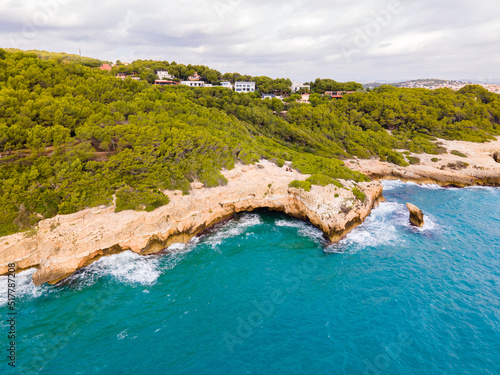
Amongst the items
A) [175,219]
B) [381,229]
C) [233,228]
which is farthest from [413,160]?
[175,219]

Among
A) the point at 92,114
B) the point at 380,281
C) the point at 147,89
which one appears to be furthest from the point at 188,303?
the point at 147,89

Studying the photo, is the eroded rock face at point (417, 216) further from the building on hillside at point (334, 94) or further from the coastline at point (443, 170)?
the building on hillside at point (334, 94)

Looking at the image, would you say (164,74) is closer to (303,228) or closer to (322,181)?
(322,181)

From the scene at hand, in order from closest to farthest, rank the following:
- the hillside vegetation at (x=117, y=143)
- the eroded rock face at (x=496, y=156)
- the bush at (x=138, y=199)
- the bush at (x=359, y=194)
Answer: the hillside vegetation at (x=117, y=143) → the bush at (x=138, y=199) → the bush at (x=359, y=194) → the eroded rock face at (x=496, y=156)

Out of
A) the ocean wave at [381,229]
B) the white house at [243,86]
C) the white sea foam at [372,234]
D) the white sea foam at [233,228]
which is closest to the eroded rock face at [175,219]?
the white sea foam at [372,234]

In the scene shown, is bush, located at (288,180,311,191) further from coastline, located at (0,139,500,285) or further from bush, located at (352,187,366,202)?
bush, located at (352,187,366,202)

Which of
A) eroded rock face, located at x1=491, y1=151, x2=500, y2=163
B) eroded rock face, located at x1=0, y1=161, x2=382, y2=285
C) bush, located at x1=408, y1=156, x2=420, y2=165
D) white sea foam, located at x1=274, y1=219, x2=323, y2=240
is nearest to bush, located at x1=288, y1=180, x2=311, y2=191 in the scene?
eroded rock face, located at x1=0, y1=161, x2=382, y2=285

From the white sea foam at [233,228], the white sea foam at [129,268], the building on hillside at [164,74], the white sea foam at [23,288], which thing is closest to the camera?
the white sea foam at [23,288]
